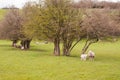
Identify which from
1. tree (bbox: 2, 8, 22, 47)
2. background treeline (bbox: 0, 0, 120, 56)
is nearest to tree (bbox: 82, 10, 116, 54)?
background treeline (bbox: 0, 0, 120, 56)

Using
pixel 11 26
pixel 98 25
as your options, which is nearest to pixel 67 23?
pixel 98 25

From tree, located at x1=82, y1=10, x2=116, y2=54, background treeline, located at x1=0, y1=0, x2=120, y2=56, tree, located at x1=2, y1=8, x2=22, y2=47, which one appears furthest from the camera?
tree, located at x1=2, y1=8, x2=22, y2=47

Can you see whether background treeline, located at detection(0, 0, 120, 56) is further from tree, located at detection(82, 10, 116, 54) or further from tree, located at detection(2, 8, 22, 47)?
tree, located at detection(2, 8, 22, 47)

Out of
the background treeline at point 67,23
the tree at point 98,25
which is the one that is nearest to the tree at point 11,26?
the background treeline at point 67,23

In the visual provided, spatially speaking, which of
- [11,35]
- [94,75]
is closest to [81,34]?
[11,35]

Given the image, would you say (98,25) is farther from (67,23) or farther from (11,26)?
(11,26)

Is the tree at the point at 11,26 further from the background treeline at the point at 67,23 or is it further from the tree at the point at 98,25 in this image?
the tree at the point at 98,25

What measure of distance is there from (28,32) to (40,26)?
2.70 metres

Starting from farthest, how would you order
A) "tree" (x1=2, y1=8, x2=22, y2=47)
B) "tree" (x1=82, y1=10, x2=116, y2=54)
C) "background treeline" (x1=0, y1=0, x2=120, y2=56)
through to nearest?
"tree" (x1=2, y1=8, x2=22, y2=47) → "background treeline" (x1=0, y1=0, x2=120, y2=56) → "tree" (x1=82, y1=10, x2=116, y2=54)

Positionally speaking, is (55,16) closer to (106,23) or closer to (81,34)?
(81,34)

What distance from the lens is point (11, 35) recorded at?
178 ft

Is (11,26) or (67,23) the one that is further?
(11,26)

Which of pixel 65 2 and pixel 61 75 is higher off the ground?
pixel 65 2

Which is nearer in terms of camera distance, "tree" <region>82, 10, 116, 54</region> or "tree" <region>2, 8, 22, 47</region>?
"tree" <region>82, 10, 116, 54</region>
